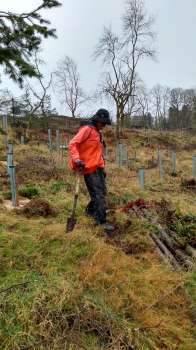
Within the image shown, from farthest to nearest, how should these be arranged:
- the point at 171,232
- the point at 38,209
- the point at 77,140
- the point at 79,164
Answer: the point at 171,232, the point at 38,209, the point at 77,140, the point at 79,164

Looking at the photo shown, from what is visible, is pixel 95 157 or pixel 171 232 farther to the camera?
pixel 171 232

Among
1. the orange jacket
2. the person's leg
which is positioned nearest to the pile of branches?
the person's leg

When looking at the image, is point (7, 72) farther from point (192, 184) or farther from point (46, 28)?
point (192, 184)

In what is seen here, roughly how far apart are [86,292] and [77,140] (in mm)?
2570

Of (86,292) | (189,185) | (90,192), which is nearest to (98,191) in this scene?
(90,192)

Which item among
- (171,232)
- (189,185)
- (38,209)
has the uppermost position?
(38,209)

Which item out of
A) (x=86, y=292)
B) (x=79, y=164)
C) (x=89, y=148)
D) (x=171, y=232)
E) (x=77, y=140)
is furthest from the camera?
(x=171, y=232)

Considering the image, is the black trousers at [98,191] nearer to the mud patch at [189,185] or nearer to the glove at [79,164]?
the glove at [79,164]

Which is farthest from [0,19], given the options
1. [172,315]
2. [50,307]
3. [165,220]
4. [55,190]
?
[55,190]

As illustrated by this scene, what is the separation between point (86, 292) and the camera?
4430mm

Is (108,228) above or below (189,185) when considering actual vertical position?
above

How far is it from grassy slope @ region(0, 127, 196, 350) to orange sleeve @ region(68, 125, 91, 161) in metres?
1.01

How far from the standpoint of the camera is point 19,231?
241 inches

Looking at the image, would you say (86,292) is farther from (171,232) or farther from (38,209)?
(171,232)
